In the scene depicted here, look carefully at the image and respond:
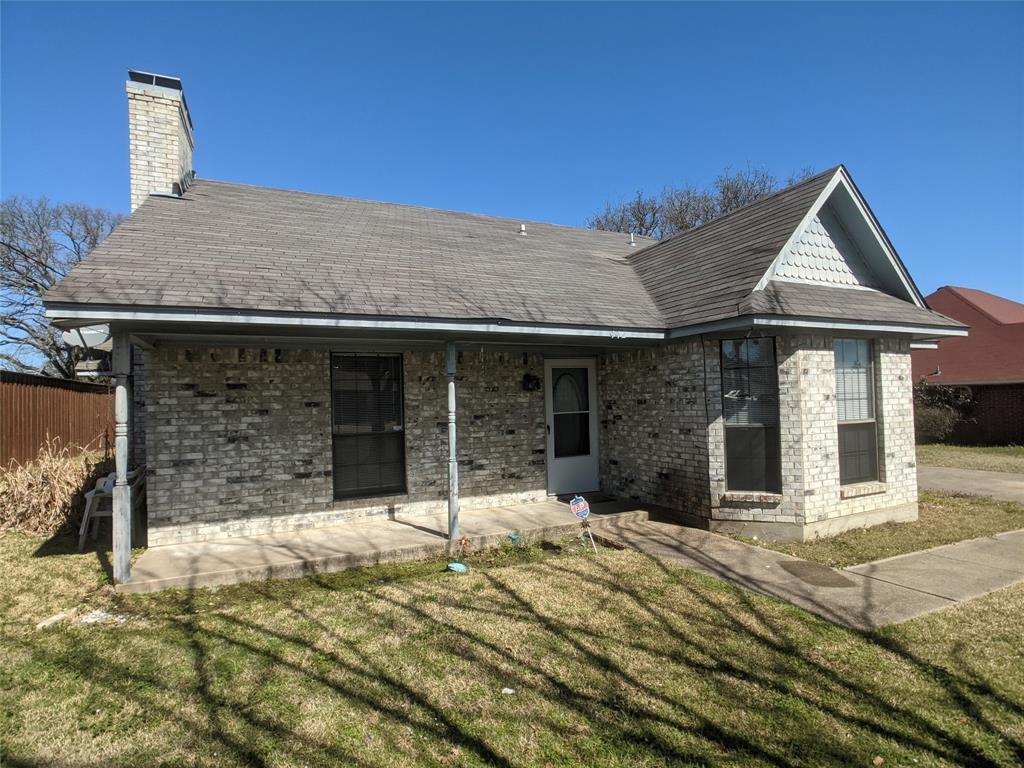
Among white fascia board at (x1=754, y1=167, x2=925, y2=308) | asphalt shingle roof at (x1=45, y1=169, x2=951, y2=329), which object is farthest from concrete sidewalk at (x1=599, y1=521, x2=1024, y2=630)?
white fascia board at (x1=754, y1=167, x2=925, y2=308)

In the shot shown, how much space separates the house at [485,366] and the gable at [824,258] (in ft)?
0.13

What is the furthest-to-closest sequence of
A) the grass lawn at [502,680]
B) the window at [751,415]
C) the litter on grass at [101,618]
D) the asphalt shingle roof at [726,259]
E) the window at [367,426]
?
1. the window at [367,426]
2. the asphalt shingle roof at [726,259]
3. the window at [751,415]
4. the litter on grass at [101,618]
5. the grass lawn at [502,680]

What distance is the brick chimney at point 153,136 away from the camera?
Answer: 8.98 meters

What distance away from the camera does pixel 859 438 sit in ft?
27.0

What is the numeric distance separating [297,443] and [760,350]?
20.5 feet

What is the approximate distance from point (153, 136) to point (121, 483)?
248 inches

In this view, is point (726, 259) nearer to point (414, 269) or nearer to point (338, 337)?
point (414, 269)

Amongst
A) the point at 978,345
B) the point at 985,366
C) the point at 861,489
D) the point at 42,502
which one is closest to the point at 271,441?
the point at 42,502

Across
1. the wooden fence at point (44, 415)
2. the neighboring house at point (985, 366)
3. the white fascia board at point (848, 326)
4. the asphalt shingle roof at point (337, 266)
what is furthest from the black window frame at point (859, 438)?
the neighboring house at point (985, 366)

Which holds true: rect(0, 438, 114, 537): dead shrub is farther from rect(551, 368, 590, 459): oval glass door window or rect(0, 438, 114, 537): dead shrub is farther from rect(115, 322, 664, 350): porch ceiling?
rect(551, 368, 590, 459): oval glass door window

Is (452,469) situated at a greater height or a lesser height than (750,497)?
greater

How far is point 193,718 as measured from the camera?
341 cm

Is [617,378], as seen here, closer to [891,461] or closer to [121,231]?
[891,461]

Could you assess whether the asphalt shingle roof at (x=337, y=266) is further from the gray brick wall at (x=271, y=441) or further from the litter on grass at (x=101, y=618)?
the litter on grass at (x=101, y=618)
